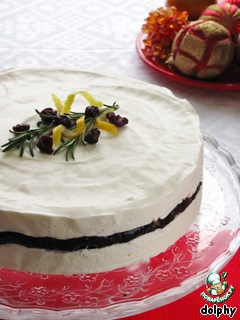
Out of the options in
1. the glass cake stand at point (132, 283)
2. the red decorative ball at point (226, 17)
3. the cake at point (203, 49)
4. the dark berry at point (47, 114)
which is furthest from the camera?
the red decorative ball at point (226, 17)

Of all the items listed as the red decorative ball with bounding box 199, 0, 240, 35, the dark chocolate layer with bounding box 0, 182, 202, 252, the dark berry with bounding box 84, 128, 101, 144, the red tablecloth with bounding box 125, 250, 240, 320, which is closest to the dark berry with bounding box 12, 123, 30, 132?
the dark berry with bounding box 84, 128, 101, 144

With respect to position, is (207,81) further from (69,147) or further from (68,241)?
(68,241)

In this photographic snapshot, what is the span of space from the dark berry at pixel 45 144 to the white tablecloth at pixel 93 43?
615 mm

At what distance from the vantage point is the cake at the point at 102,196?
1.09m

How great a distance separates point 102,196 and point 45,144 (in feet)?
0.56

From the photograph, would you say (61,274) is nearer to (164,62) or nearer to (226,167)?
(226,167)

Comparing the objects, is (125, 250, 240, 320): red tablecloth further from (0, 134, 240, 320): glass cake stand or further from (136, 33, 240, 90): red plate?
(136, 33, 240, 90): red plate

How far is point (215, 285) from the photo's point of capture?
1.21m

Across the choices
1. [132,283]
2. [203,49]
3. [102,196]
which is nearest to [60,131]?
[102,196]

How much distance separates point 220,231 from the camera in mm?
1286

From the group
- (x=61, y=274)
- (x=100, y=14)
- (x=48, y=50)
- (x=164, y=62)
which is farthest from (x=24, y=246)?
(x=100, y=14)

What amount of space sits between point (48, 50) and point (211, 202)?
1.00 metres

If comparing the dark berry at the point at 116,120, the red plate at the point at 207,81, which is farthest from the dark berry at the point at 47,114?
the red plate at the point at 207,81

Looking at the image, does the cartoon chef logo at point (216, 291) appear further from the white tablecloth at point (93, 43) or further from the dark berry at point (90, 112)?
the white tablecloth at point (93, 43)
